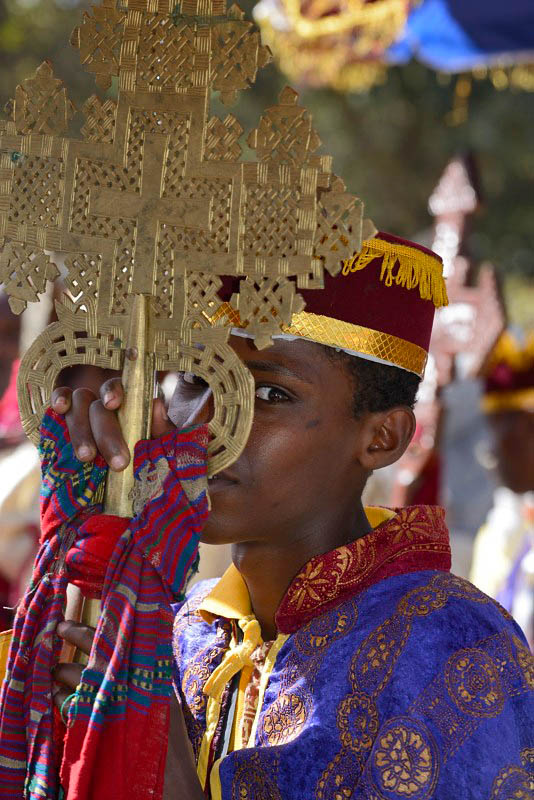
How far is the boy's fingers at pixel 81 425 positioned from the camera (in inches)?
69.4

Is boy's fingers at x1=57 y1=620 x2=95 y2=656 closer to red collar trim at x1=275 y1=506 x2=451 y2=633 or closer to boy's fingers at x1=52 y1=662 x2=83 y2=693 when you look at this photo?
boy's fingers at x1=52 y1=662 x2=83 y2=693

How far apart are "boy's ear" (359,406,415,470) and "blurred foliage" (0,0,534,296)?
10205mm

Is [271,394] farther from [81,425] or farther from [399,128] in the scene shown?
[399,128]

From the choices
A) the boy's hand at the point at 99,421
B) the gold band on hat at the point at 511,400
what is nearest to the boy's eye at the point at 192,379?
the boy's hand at the point at 99,421

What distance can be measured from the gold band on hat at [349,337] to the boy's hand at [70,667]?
2.06 feet

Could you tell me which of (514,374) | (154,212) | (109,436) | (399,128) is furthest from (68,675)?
(399,128)

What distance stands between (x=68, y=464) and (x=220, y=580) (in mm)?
743

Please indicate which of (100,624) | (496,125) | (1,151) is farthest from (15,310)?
(496,125)

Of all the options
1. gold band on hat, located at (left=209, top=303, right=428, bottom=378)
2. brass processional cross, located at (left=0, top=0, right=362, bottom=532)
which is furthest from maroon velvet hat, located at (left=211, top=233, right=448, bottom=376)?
brass processional cross, located at (left=0, top=0, right=362, bottom=532)

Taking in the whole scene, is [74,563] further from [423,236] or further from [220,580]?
[423,236]

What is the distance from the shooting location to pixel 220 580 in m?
2.44

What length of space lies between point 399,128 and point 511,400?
767 cm

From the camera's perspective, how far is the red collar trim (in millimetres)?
2102

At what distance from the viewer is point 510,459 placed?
18.9ft
